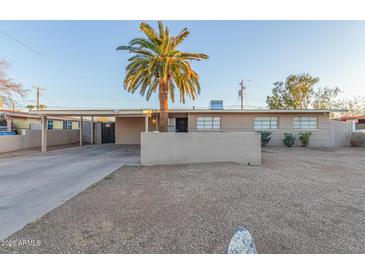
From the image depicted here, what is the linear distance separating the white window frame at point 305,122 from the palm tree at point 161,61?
31.1 ft

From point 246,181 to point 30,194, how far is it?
17.8 ft

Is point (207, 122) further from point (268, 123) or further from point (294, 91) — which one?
point (294, 91)

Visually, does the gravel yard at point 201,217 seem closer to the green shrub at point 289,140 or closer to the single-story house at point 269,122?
the green shrub at point 289,140

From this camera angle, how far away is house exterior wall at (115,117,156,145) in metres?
16.0

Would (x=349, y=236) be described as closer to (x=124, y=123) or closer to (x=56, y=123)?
(x=124, y=123)

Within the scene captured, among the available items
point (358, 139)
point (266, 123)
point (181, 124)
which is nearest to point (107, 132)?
point (181, 124)

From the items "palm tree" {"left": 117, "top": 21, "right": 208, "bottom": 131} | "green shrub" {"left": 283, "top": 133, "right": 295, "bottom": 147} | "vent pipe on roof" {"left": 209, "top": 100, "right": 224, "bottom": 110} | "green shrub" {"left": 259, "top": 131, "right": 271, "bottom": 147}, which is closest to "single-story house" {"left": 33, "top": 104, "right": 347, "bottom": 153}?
"green shrub" {"left": 283, "top": 133, "right": 295, "bottom": 147}

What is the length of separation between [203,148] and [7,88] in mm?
16978

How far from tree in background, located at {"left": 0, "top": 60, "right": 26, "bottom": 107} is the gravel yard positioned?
1556cm

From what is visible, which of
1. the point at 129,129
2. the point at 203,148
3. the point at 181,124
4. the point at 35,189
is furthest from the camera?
the point at 129,129

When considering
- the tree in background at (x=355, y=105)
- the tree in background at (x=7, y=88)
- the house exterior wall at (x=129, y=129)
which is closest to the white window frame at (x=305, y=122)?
the house exterior wall at (x=129, y=129)

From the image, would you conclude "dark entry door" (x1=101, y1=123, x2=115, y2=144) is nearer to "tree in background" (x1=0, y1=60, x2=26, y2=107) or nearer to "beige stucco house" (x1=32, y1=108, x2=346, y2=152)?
"beige stucco house" (x1=32, y1=108, x2=346, y2=152)

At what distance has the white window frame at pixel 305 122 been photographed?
44.9 ft

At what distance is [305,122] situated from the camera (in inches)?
540
